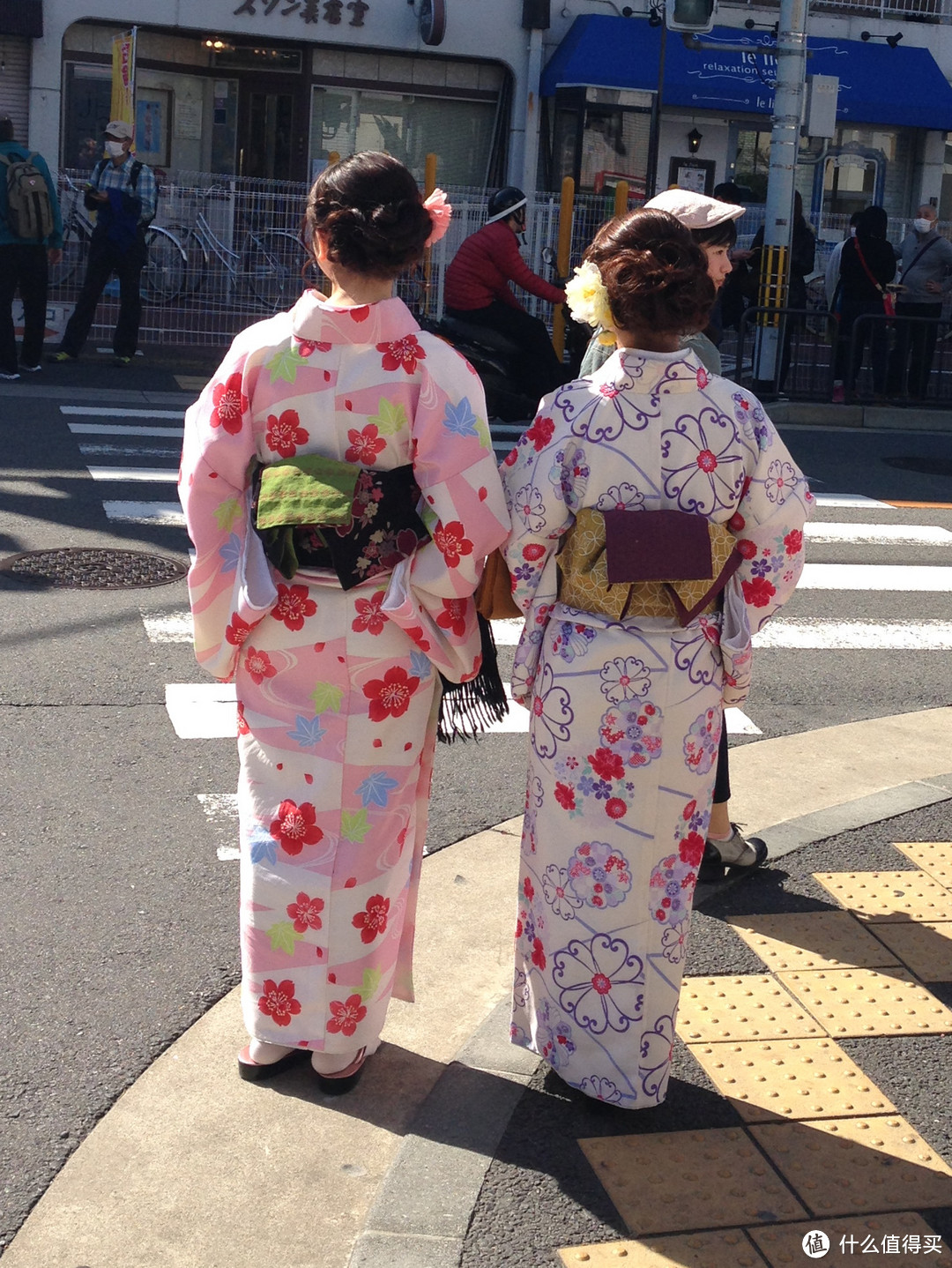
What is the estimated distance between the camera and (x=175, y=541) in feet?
24.8

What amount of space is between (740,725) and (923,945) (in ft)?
6.23

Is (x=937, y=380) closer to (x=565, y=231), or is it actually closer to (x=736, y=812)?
(x=565, y=231)

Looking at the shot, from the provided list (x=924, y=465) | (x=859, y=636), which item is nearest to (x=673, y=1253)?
(x=859, y=636)

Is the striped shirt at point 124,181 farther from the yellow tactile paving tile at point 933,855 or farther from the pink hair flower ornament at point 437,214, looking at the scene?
the pink hair flower ornament at point 437,214

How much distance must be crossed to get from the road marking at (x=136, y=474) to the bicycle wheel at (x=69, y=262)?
6368 millimetres

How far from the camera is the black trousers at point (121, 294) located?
1315 centimetres

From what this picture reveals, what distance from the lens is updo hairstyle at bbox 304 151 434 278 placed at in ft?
9.30

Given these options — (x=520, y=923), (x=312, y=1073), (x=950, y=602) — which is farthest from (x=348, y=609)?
(x=950, y=602)

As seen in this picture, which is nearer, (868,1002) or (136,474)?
(868,1002)

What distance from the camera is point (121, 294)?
13.8 metres

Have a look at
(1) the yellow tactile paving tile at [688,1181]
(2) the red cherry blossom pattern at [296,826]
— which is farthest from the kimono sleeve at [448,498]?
(1) the yellow tactile paving tile at [688,1181]

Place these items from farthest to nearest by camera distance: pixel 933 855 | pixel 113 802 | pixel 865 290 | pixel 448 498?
pixel 865 290 → pixel 113 802 → pixel 933 855 → pixel 448 498

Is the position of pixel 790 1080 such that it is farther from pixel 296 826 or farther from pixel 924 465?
pixel 924 465

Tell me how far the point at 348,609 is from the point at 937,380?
12.8 meters
